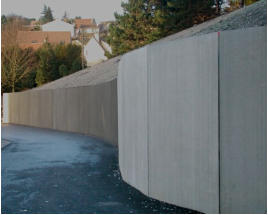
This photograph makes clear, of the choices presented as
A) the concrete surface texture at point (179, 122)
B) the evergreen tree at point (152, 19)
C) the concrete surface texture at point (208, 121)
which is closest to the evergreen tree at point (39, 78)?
the evergreen tree at point (152, 19)

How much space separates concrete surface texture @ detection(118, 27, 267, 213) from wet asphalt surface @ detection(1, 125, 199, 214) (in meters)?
0.54

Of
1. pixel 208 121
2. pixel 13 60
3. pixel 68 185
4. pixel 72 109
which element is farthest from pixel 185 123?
pixel 13 60

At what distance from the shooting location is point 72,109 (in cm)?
2256

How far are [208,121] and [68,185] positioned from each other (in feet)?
12.2

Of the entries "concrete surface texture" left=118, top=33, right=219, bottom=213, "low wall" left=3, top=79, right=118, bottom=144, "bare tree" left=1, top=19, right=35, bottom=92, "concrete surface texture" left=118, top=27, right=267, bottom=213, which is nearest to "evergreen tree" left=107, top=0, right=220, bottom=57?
"bare tree" left=1, top=19, right=35, bottom=92

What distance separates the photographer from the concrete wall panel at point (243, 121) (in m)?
5.47

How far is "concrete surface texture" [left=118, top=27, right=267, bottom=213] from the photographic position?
5512mm

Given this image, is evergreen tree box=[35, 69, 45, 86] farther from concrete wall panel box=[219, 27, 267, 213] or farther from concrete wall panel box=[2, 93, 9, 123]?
concrete wall panel box=[219, 27, 267, 213]

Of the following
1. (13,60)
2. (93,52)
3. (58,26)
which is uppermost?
(58,26)

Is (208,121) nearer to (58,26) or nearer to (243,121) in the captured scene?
(243,121)

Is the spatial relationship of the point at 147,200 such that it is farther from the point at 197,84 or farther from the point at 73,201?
the point at 197,84

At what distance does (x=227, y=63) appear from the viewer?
5730mm

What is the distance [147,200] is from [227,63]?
2.62 metres

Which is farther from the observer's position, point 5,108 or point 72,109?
point 5,108
